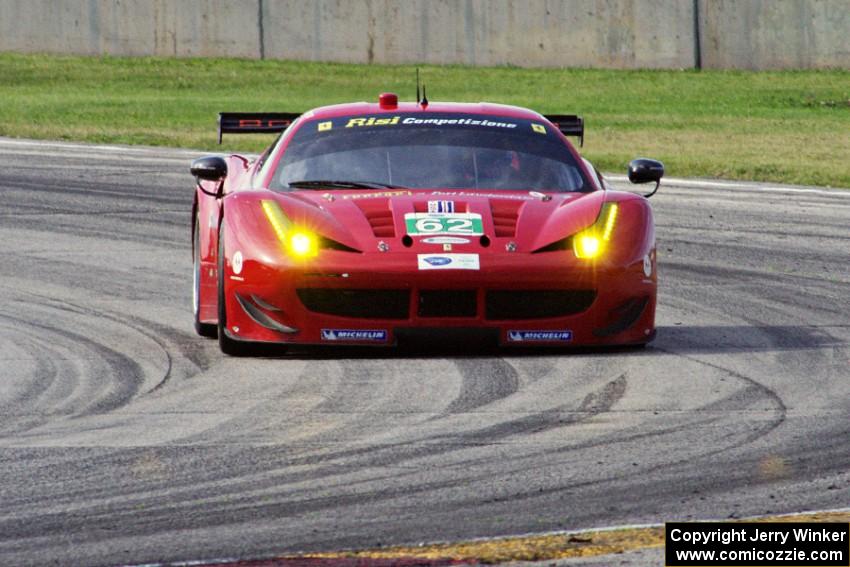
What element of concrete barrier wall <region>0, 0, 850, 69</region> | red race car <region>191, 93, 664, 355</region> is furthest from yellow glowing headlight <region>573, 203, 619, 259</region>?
concrete barrier wall <region>0, 0, 850, 69</region>

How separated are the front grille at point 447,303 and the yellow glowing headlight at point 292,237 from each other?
53cm

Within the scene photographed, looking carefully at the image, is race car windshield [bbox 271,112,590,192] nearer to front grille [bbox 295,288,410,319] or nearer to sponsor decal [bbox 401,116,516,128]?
sponsor decal [bbox 401,116,516,128]

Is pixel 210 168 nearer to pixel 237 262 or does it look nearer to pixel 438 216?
pixel 237 262

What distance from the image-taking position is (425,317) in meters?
8.30

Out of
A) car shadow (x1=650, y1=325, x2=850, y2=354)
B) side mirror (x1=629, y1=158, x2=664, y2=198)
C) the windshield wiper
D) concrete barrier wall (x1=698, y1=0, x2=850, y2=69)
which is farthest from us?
concrete barrier wall (x1=698, y1=0, x2=850, y2=69)

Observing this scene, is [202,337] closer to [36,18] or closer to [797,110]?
[797,110]

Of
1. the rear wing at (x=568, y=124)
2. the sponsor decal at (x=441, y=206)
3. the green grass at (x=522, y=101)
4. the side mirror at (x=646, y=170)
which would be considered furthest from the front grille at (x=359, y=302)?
the green grass at (x=522, y=101)

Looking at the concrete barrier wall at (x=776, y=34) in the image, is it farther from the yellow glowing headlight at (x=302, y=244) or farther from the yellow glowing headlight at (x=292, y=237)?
the yellow glowing headlight at (x=302, y=244)


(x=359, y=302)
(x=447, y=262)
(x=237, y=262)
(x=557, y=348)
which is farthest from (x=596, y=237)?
(x=237, y=262)

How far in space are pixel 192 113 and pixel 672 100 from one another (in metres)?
7.65

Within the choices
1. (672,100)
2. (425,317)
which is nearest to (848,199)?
(425,317)

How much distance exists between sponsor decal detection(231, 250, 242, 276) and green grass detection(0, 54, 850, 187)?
10336 mm

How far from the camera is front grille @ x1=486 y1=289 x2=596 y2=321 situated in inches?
328

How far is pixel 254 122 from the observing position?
11.0 meters
